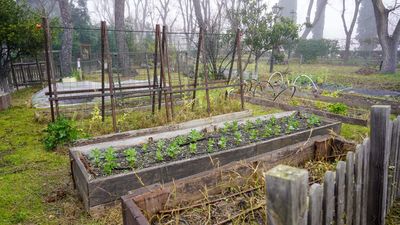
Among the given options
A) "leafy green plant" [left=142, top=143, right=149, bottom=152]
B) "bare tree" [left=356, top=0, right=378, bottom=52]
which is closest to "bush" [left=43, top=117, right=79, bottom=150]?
"leafy green plant" [left=142, top=143, right=149, bottom=152]

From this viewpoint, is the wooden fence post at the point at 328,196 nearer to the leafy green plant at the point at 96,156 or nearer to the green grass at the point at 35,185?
the green grass at the point at 35,185

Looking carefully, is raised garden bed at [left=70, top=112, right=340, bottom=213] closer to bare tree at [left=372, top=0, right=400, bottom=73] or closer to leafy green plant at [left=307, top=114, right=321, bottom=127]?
leafy green plant at [left=307, top=114, right=321, bottom=127]

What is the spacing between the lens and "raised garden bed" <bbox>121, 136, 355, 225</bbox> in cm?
249

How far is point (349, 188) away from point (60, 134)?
4.46 m

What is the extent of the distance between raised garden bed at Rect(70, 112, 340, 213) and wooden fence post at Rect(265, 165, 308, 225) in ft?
6.10

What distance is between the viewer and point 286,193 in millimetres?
1200

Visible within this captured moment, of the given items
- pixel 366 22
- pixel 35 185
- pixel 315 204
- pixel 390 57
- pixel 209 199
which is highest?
pixel 366 22

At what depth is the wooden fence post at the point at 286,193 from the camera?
119cm

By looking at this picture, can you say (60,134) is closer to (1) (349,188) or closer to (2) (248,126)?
(2) (248,126)

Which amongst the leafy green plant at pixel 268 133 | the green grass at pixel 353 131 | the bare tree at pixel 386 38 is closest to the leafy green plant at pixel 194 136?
the leafy green plant at pixel 268 133

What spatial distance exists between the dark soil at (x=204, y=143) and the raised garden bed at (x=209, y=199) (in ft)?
2.27

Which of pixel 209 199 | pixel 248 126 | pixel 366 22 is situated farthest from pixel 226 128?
pixel 366 22

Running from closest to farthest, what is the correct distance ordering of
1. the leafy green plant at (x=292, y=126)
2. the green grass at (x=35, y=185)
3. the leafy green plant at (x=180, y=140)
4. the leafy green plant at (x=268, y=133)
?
the green grass at (x=35, y=185), the leafy green plant at (x=180, y=140), the leafy green plant at (x=268, y=133), the leafy green plant at (x=292, y=126)

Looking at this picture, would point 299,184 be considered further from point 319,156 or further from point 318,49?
point 318,49
